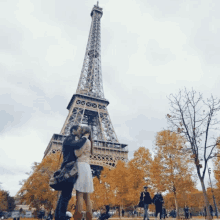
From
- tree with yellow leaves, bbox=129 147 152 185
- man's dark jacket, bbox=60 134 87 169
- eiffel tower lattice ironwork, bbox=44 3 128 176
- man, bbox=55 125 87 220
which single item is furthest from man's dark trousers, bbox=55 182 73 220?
eiffel tower lattice ironwork, bbox=44 3 128 176

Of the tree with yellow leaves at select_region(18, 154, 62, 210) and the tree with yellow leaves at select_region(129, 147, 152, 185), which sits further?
the tree with yellow leaves at select_region(129, 147, 152, 185)

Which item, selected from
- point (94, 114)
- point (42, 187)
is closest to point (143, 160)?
point (42, 187)

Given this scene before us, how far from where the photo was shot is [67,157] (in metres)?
5.41

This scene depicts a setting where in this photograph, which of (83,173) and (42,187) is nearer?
(83,173)

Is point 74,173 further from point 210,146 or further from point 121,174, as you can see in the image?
point 121,174

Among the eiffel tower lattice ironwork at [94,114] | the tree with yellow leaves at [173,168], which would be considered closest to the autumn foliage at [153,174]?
the tree with yellow leaves at [173,168]

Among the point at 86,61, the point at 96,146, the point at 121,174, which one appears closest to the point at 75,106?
the point at 96,146

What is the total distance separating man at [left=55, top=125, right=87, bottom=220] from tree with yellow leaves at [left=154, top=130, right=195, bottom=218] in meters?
14.3

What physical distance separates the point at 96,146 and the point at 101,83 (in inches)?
853

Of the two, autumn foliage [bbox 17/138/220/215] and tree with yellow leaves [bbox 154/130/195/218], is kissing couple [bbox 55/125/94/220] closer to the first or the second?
autumn foliage [bbox 17/138/220/215]

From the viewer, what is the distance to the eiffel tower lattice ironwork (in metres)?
41.2

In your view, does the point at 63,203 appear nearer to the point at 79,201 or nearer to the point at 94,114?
the point at 79,201

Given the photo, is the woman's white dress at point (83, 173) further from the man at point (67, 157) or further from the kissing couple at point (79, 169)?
the man at point (67, 157)

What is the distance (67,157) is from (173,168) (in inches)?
643
